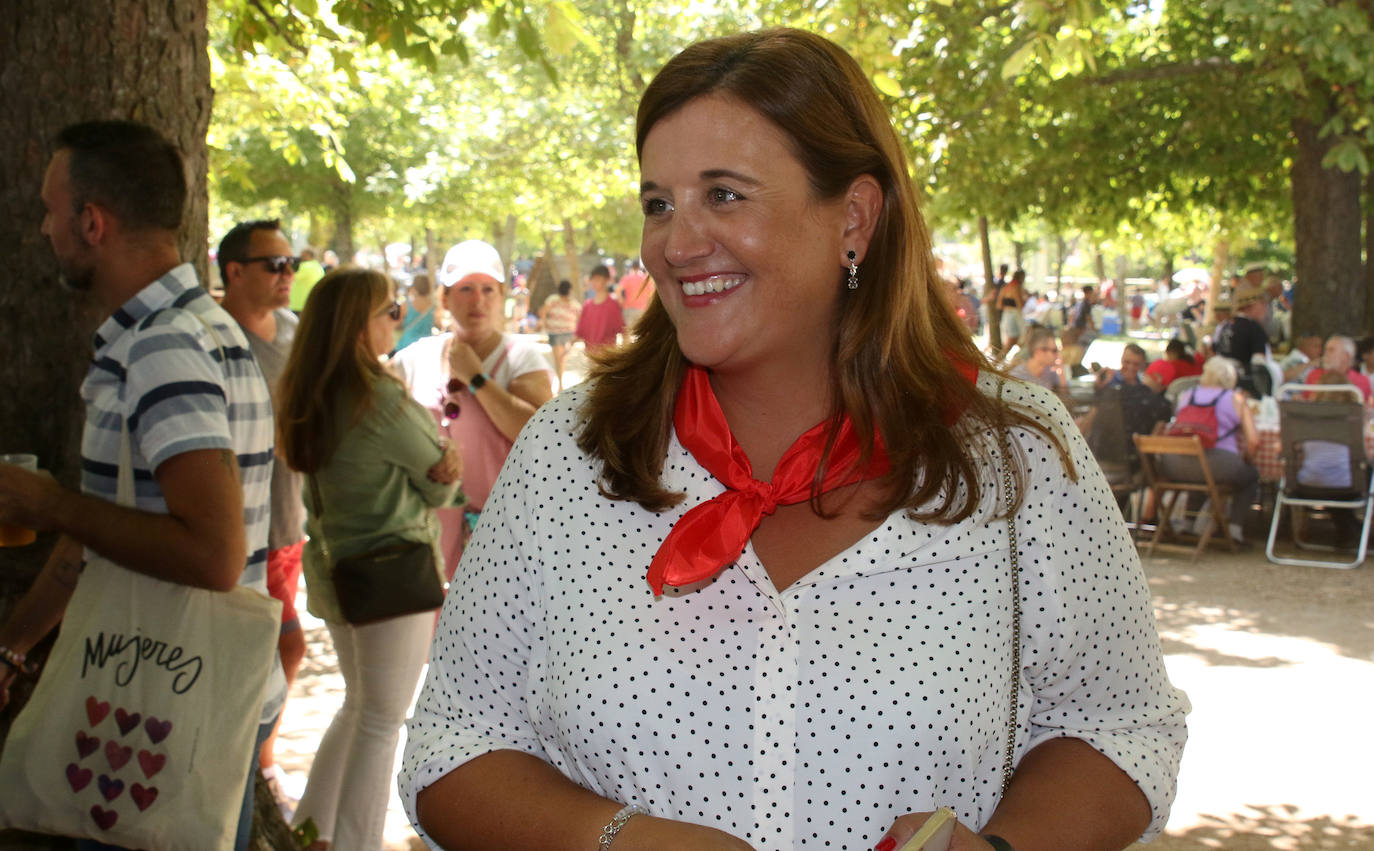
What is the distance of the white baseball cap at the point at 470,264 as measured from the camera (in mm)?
5789

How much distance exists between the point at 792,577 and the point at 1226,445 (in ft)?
31.1

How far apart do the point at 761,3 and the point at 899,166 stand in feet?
42.6

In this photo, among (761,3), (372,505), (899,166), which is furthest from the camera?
(761,3)

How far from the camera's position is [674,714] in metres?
1.85

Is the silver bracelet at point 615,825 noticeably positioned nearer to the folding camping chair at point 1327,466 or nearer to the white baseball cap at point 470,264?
the white baseball cap at point 470,264

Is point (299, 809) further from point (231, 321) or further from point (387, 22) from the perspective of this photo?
point (387, 22)

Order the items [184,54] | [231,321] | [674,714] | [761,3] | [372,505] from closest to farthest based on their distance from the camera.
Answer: [674,714]
[231,321]
[184,54]
[372,505]
[761,3]

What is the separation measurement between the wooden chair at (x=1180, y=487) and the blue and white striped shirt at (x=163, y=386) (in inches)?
334

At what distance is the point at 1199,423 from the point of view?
34.2 ft

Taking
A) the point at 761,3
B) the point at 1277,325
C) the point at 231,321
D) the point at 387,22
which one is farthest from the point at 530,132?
the point at 231,321

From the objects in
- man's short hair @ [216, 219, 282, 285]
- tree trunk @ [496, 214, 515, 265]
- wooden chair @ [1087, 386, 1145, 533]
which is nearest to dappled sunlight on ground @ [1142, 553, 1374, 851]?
wooden chair @ [1087, 386, 1145, 533]

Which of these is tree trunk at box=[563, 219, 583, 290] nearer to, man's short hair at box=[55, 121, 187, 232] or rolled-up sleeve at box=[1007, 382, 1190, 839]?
man's short hair at box=[55, 121, 187, 232]

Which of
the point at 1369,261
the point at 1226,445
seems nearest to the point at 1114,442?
the point at 1226,445

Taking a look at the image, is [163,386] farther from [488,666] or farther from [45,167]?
[488,666]
